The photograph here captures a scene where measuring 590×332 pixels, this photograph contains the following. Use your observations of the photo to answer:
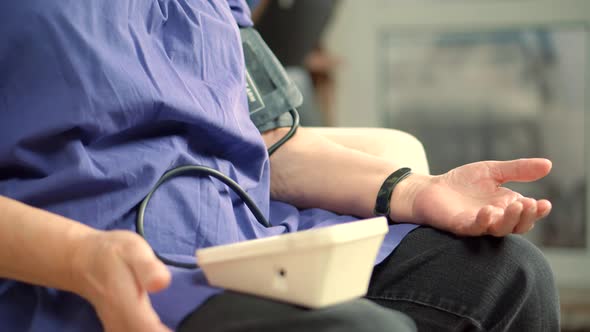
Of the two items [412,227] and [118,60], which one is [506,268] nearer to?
[412,227]

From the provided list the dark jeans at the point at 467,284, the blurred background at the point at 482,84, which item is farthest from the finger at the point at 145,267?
the blurred background at the point at 482,84

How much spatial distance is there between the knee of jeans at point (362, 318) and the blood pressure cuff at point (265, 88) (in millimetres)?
396

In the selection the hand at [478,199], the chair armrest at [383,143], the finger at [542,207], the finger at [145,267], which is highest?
the finger at [145,267]

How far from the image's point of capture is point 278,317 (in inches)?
20.6

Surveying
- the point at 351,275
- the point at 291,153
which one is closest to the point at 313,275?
the point at 351,275

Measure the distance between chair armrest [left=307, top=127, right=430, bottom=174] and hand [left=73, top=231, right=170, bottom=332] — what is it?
18.9 inches

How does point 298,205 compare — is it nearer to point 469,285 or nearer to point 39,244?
point 469,285

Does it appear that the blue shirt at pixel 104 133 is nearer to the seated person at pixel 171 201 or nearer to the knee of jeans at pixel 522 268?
the seated person at pixel 171 201

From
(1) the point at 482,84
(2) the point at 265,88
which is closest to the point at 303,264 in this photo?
(2) the point at 265,88

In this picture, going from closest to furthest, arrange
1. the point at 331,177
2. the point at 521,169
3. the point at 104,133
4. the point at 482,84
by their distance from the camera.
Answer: the point at 104,133, the point at 521,169, the point at 331,177, the point at 482,84

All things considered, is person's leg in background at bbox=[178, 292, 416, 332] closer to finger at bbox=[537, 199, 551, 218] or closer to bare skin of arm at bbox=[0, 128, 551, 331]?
bare skin of arm at bbox=[0, 128, 551, 331]

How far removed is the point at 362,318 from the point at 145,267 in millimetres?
A: 155

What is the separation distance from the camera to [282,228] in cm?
80

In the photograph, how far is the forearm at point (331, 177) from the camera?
851 millimetres
